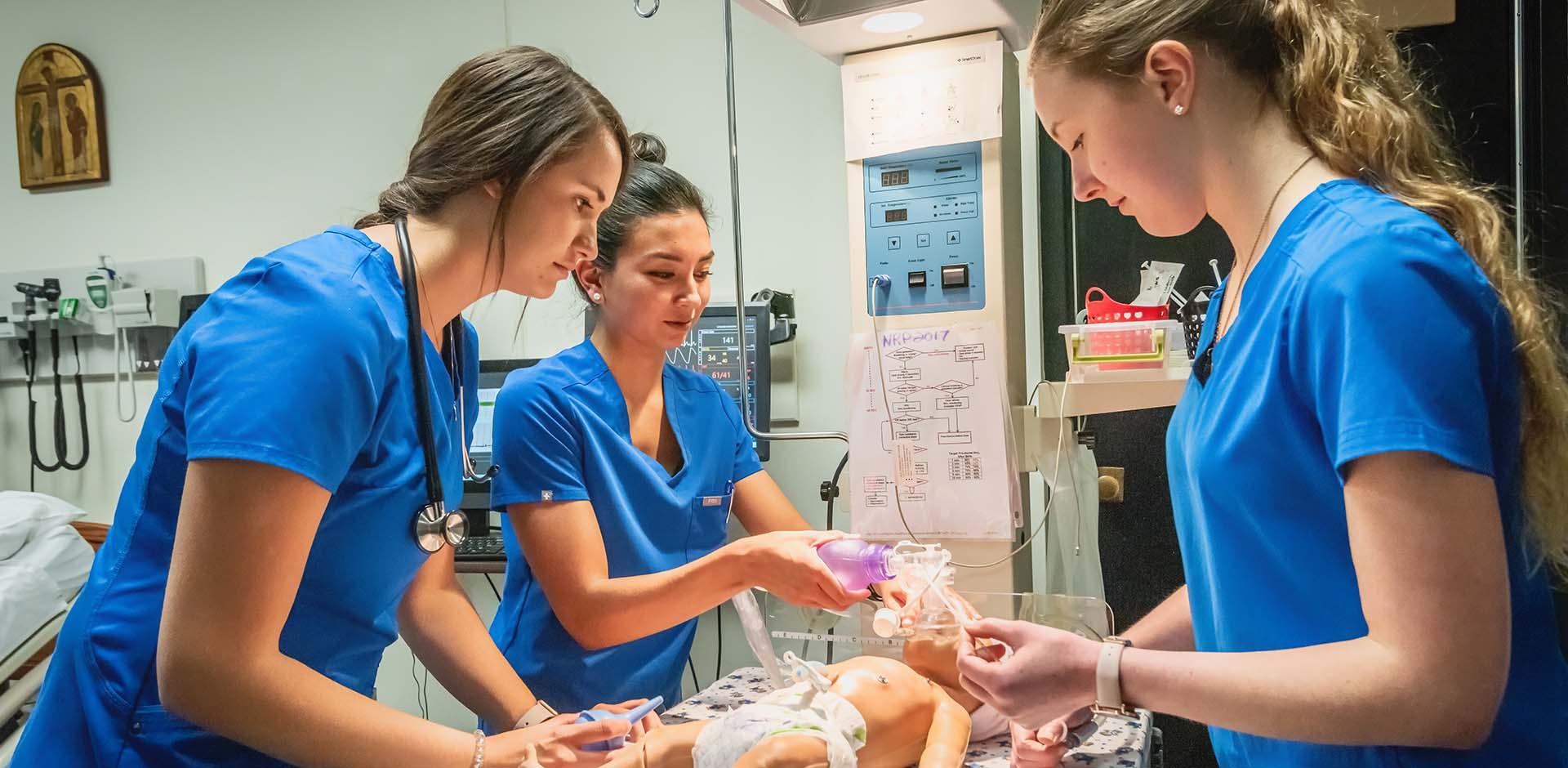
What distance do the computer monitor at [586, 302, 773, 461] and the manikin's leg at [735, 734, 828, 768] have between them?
1346 millimetres

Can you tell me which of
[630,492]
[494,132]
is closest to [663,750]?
[630,492]

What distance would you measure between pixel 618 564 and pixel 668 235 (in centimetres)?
57

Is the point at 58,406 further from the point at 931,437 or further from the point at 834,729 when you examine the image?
the point at 834,729

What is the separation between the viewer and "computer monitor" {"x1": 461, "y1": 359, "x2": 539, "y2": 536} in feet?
9.53

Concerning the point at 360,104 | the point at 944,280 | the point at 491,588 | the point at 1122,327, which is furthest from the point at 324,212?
the point at 1122,327

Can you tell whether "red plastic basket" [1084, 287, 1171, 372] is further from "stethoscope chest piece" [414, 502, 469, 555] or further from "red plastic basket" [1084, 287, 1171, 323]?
"stethoscope chest piece" [414, 502, 469, 555]

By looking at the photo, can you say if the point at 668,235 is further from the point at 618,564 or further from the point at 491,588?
the point at 491,588

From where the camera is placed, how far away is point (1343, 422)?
0.80 meters

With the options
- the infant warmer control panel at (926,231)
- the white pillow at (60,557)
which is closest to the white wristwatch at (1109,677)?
the infant warmer control panel at (926,231)

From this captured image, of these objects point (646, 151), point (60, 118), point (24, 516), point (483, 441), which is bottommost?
point (24, 516)

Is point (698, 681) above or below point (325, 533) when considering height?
below

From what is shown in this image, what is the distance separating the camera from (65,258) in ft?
12.1

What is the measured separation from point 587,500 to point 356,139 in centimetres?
223

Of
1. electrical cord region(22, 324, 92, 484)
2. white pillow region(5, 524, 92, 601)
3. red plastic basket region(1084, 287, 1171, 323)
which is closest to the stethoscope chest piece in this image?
red plastic basket region(1084, 287, 1171, 323)
